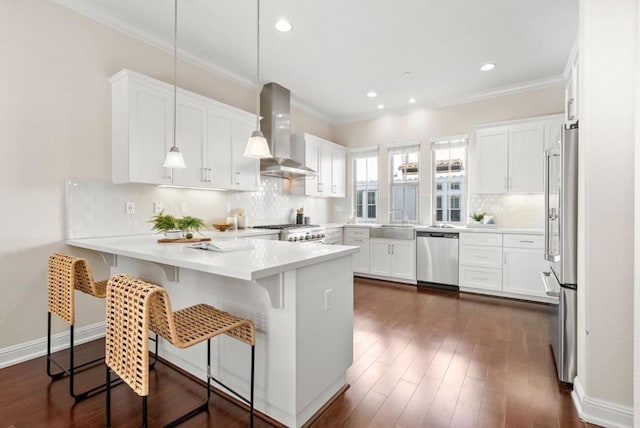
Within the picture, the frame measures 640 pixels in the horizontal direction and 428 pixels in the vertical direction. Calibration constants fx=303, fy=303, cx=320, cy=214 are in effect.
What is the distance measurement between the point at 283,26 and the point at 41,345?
3.60 meters

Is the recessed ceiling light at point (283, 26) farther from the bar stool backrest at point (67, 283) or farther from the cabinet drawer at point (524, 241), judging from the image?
the cabinet drawer at point (524, 241)

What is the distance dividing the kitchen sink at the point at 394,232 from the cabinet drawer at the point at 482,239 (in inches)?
29.9

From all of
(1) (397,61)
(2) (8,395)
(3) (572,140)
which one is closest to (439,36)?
(1) (397,61)

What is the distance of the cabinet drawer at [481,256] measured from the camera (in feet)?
13.8

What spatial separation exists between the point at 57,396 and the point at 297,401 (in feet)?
5.34

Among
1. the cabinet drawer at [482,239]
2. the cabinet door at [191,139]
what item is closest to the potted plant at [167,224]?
the cabinet door at [191,139]

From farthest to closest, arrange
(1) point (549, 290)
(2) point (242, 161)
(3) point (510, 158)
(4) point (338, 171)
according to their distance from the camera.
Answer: (4) point (338, 171) < (3) point (510, 158) < (2) point (242, 161) < (1) point (549, 290)

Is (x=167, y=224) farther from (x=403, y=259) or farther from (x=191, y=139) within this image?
(x=403, y=259)

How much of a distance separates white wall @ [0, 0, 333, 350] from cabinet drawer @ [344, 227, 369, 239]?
12.1 ft

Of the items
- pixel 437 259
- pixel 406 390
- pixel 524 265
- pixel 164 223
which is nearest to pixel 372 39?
pixel 164 223

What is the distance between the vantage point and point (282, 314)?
1669 mm

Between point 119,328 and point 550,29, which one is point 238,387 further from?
point 550,29

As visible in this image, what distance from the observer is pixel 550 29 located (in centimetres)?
310

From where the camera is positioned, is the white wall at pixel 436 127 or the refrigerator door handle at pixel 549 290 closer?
the refrigerator door handle at pixel 549 290
